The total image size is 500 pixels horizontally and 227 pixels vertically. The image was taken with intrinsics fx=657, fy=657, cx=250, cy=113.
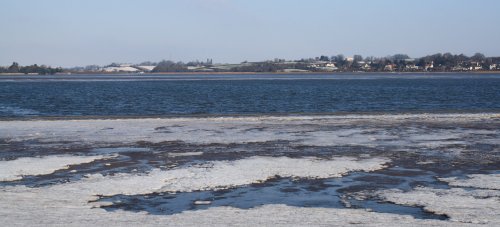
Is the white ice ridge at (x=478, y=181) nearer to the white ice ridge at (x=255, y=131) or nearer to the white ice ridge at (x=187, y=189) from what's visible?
the white ice ridge at (x=187, y=189)

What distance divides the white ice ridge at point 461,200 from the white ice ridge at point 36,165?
6.92 meters

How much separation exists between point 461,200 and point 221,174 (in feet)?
15.4

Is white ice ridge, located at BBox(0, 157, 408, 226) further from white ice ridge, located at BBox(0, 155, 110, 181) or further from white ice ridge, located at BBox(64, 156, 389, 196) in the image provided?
white ice ridge, located at BBox(0, 155, 110, 181)

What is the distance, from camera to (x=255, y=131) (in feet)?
69.8

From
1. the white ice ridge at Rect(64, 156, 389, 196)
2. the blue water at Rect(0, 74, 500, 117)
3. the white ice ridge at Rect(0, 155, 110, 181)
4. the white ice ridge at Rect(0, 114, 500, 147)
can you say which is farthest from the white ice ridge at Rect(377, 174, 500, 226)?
the blue water at Rect(0, 74, 500, 117)

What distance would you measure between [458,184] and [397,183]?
1069mm

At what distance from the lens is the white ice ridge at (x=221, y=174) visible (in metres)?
11.6

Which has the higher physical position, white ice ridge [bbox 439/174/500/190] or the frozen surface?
the frozen surface

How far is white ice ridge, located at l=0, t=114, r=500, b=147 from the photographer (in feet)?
61.5

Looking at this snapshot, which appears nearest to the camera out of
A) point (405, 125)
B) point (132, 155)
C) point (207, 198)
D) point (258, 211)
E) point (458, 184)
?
point (258, 211)

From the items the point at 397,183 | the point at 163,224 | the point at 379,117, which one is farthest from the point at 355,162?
the point at 379,117

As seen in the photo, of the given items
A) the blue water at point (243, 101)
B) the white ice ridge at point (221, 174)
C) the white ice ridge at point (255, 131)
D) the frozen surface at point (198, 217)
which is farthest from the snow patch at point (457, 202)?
the blue water at point (243, 101)

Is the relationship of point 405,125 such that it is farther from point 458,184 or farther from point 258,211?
point 258,211

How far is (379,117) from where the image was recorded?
88.0ft
